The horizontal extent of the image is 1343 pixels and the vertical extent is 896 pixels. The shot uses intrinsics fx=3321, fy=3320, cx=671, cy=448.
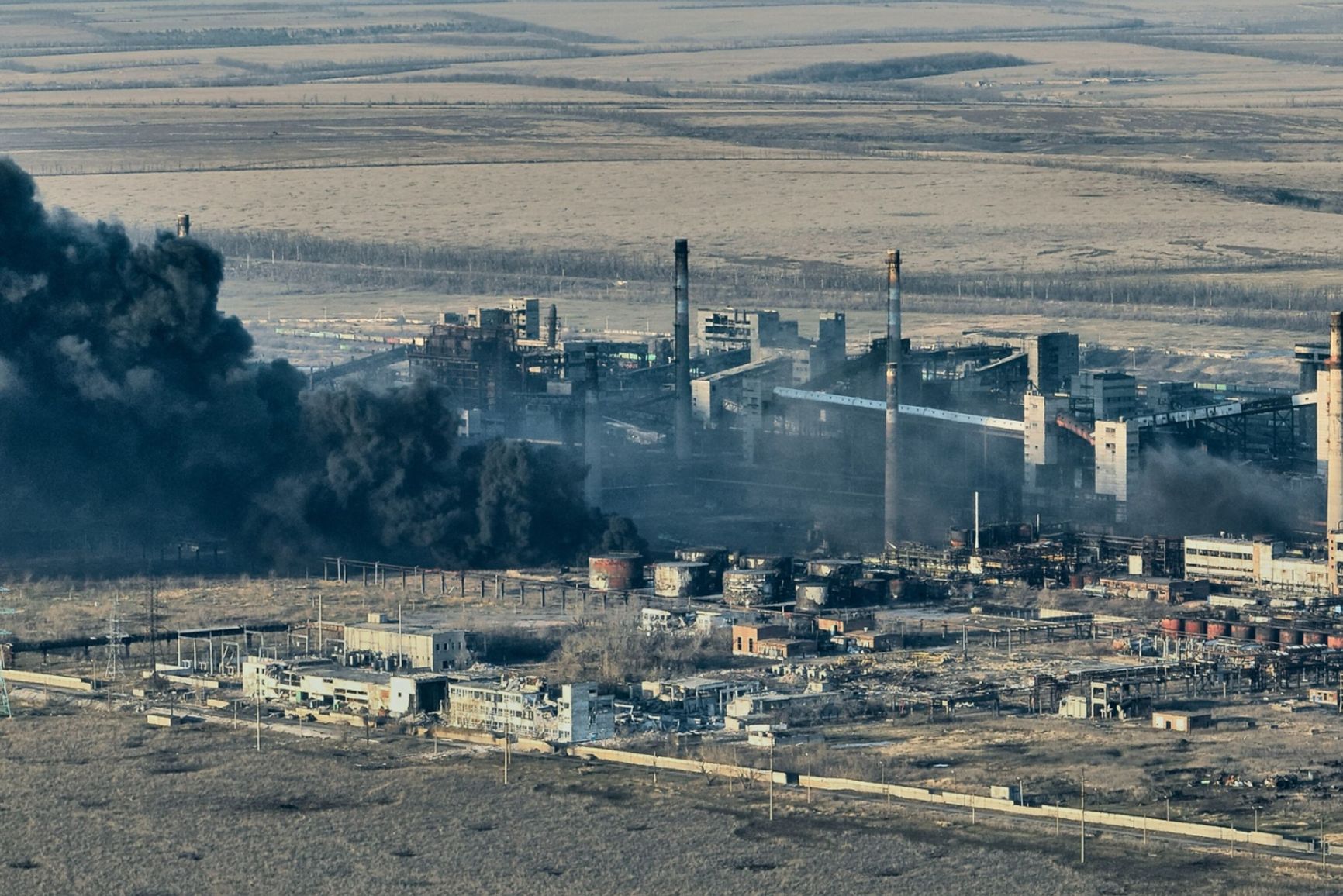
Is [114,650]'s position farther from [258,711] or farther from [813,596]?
[813,596]

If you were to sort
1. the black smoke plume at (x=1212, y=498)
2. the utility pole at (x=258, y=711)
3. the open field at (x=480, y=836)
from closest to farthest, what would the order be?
the open field at (x=480, y=836) < the utility pole at (x=258, y=711) < the black smoke plume at (x=1212, y=498)

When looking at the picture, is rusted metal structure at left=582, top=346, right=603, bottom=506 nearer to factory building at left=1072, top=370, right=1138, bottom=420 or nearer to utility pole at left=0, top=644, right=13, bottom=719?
factory building at left=1072, top=370, right=1138, bottom=420

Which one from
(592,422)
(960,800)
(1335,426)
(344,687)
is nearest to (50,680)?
(344,687)

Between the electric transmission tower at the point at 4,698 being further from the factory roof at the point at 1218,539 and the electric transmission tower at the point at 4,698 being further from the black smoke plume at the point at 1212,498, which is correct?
the black smoke plume at the point at 1212,498

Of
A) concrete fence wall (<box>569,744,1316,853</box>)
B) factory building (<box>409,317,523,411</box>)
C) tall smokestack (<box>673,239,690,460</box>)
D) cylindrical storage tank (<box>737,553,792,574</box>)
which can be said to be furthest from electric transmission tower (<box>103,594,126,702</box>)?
factory building (<box>409,317,523,411</box>)

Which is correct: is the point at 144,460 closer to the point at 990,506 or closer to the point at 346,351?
the point at 990,506

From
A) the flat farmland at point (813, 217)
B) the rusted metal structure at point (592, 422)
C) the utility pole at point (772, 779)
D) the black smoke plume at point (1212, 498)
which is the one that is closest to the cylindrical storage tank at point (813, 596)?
the black smoke plume at point (1212, 498)
